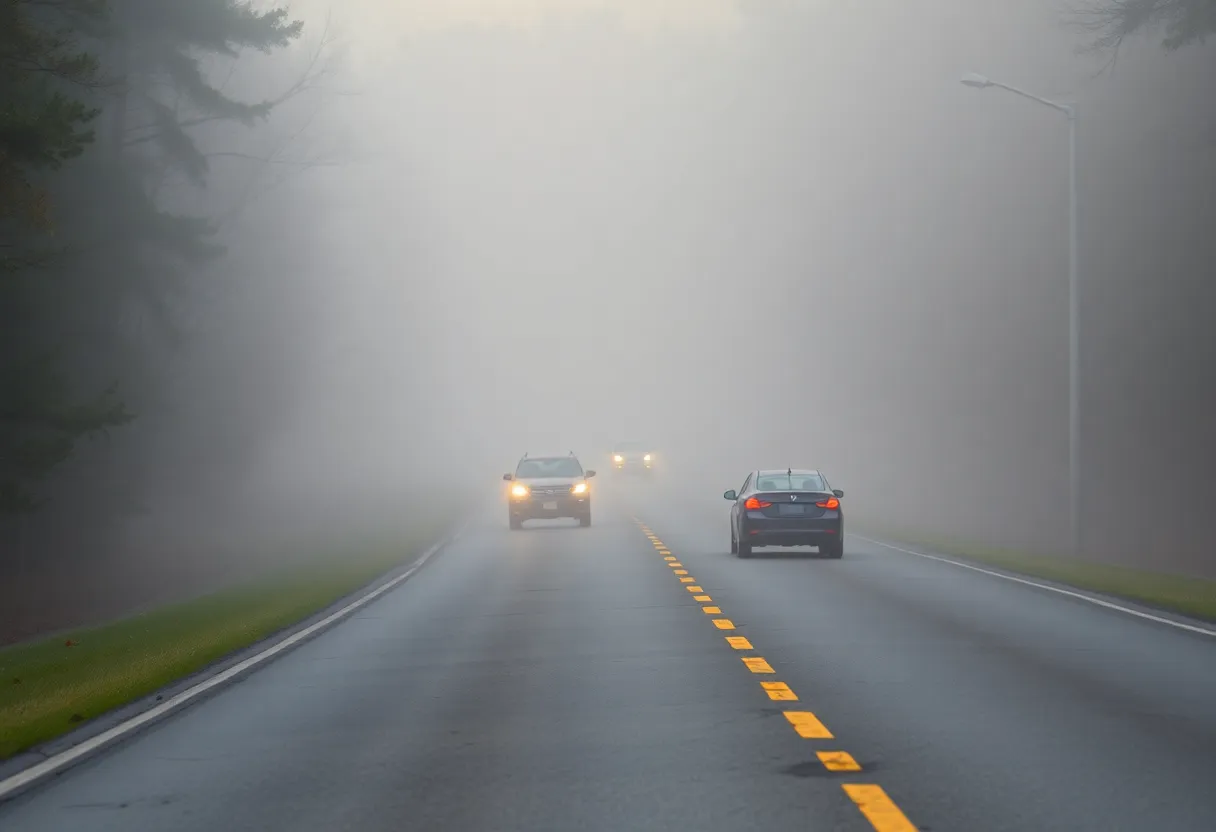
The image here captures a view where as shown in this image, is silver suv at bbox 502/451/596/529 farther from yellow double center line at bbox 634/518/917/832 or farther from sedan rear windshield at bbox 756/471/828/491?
yellow double center line at bbox 634/518/917/832

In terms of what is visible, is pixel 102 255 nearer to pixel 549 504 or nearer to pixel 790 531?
pixel 549 504

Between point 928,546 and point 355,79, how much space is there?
3324 cm

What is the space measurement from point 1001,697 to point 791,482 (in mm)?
17976

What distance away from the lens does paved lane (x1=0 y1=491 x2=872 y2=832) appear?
8273 millimetres

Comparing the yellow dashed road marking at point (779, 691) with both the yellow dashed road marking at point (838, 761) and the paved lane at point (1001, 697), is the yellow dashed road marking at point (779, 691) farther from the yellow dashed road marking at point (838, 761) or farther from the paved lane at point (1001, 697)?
the yellow dashed road marking at point (838, 761)

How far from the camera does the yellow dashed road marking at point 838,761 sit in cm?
928

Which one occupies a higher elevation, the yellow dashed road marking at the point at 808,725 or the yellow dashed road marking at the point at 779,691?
the yellow dashed road marking at the point at 808,725

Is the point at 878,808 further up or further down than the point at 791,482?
further down

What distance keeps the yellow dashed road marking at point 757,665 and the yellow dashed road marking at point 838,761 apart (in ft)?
13.4

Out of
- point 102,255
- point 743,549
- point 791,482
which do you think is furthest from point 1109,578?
point 102,255

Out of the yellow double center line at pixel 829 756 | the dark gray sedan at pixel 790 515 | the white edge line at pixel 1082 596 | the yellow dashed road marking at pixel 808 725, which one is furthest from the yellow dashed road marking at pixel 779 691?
the dark gray sedan at pixel 790 515

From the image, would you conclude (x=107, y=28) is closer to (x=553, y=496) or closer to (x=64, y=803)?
(x=553, y=496)

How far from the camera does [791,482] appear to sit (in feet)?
98.7

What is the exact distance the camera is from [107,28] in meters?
36.8
